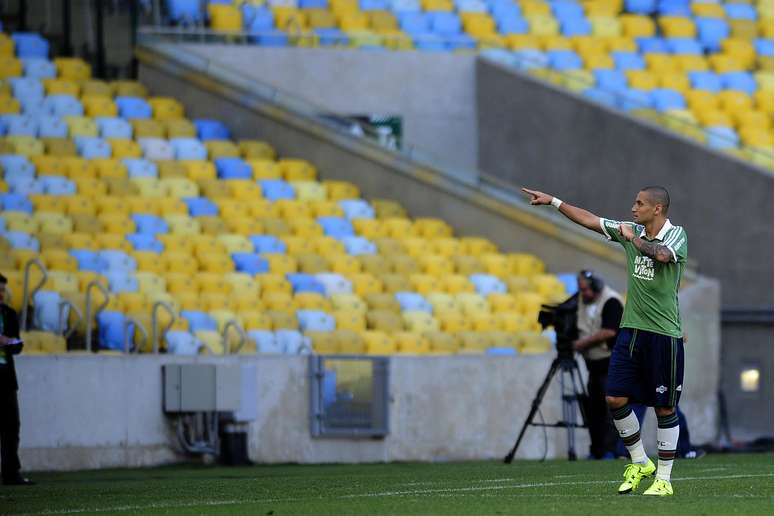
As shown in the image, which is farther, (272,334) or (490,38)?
(490,38)

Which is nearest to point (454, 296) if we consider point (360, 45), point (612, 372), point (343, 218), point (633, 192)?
point (343, 218)

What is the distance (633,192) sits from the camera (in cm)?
2347

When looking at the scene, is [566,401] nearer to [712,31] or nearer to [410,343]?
[410,343]

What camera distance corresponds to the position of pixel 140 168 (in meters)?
22.4

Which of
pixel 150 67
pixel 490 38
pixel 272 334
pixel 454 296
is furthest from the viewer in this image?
pixel 490 38

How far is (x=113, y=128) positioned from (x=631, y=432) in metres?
13.5

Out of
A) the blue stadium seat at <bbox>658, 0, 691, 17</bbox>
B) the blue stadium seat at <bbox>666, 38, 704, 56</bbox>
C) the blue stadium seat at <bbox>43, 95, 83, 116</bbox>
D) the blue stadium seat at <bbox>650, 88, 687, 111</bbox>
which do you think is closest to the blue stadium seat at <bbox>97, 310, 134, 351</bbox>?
the blue stadium seat at <bbox>43, 95, 83, 116</bbox>

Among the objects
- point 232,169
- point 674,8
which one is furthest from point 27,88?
point 674,8

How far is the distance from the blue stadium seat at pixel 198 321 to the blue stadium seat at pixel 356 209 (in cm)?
412

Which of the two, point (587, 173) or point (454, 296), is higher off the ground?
point (587, 173)

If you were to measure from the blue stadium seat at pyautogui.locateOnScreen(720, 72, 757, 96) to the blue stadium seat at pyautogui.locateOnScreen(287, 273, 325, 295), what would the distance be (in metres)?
8.87

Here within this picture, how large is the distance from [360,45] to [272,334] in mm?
7431

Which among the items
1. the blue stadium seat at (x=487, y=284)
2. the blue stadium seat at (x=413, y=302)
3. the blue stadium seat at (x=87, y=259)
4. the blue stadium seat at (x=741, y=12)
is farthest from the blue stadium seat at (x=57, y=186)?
the blue stadium seat at (x=741, y=12)

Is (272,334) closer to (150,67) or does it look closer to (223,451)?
(223,451)
